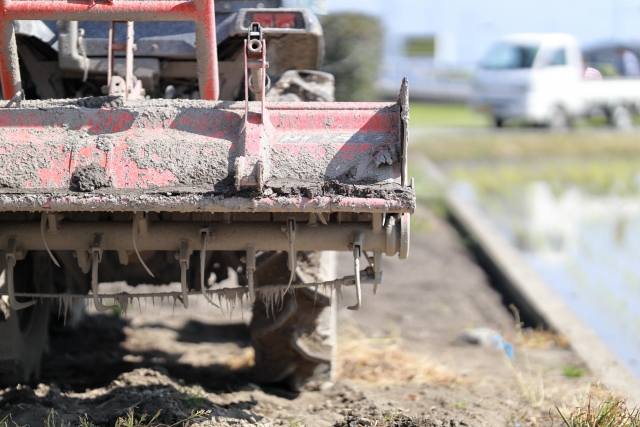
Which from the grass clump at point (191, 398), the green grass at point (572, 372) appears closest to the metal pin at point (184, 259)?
the grass clump at point (191, 398)

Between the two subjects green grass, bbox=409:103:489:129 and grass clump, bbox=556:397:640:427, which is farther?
green grass, bbox=409:103:489:129

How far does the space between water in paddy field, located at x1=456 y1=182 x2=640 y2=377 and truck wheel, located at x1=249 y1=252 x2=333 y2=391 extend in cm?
207

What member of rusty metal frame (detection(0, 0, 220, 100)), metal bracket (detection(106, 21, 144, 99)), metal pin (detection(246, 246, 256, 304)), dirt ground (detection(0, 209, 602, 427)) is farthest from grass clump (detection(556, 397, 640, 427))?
metal bracket (detection(106, 21, 144, 99))

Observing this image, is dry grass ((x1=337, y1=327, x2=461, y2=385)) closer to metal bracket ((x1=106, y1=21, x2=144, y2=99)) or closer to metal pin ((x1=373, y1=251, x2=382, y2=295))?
metal pin ((x1=373, y1=251, x2=382, y2=295))

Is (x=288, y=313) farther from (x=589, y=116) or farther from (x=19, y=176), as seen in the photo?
(x=589, y=116)

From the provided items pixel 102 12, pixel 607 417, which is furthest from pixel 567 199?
pixel 102 12

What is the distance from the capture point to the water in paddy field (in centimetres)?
621

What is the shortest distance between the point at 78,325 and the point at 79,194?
2875 mm

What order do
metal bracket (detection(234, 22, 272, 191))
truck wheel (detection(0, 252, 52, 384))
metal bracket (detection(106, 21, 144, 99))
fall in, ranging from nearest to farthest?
A: metal bracket (detection(234, 22, 272, 191)), metal bracket (detection(106, 21, 144, 99)), truck wheel (detection(0, 252, 52, 384))

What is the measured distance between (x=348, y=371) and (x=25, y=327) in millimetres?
1770

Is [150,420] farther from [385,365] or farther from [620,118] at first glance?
[620,118]

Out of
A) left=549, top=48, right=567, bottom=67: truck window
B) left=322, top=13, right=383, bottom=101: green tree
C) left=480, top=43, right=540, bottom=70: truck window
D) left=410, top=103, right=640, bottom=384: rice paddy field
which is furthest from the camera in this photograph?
left=480, top=43, right=540, bottom=70: truck window

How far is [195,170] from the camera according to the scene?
311 centimetres

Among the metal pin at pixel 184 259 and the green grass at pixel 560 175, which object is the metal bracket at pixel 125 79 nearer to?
the metal pin at pixel 184 259
